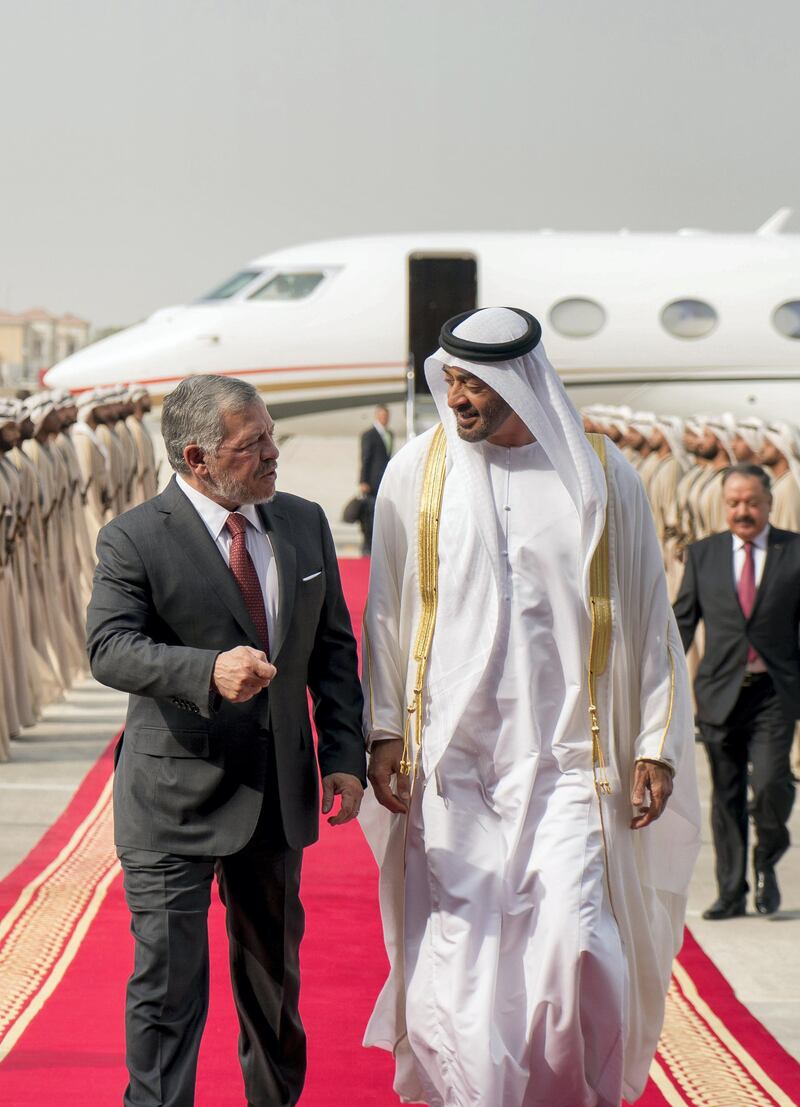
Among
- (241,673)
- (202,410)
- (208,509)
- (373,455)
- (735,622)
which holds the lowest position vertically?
(373,455)

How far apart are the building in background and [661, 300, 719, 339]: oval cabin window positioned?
78.9 meters

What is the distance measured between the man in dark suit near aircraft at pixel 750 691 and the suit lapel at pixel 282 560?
3344mm

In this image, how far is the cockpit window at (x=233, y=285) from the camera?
64.7 ft

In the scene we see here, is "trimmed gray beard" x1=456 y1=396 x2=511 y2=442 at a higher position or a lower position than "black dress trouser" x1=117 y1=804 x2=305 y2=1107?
higher

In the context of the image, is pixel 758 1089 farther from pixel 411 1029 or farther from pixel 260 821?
pixel 260 821

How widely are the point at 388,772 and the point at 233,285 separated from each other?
54.0 ft

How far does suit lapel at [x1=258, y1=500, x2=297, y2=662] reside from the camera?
3.48m

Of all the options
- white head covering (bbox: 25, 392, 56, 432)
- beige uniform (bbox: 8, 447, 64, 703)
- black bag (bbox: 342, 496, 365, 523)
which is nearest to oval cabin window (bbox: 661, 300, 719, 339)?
black bag (bbox: 342, 496, 365, 523)

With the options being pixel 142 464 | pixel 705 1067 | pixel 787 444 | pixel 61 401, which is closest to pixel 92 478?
pixel 61 401

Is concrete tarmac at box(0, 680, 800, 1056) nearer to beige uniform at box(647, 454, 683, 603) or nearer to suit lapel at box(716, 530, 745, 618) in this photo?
suit lapel at box(716, 530, 745, 618)

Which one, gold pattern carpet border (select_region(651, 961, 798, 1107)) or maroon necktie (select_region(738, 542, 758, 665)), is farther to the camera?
maroon necktie (select_region(738, 542, 758, 665))

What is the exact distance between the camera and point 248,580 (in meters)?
3.49

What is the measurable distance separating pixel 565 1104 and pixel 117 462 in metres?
9.66

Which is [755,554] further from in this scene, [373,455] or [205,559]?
[373,455]
